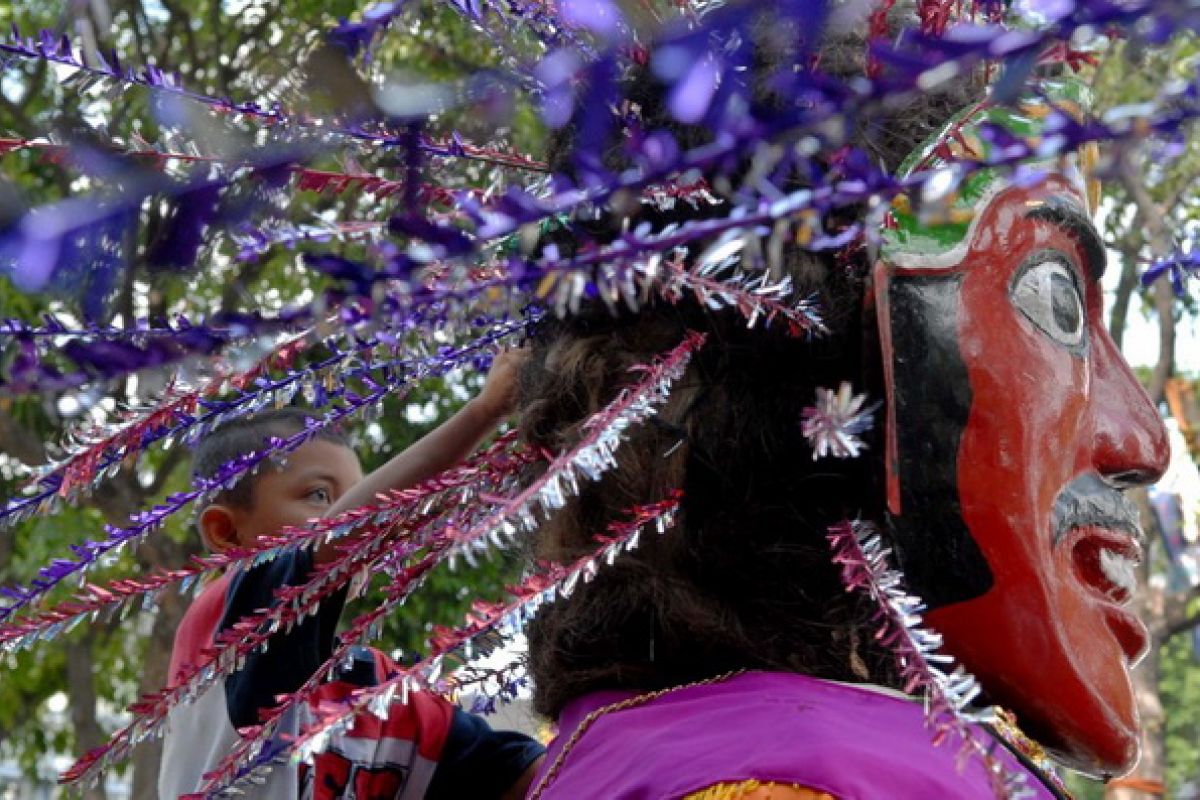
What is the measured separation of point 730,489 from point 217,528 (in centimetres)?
164

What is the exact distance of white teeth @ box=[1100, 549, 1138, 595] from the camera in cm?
150

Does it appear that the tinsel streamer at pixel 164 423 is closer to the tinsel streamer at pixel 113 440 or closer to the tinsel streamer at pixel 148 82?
the tinsel streamer at pixel 113 440

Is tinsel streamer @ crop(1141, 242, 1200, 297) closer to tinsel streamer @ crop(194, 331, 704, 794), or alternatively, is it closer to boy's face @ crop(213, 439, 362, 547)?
tinsel streamer @ crop(194, 331, 704, 794)

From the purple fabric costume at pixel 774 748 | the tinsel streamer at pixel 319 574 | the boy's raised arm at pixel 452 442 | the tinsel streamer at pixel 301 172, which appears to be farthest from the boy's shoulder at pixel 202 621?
the purple fabric costume at pixel 774 748

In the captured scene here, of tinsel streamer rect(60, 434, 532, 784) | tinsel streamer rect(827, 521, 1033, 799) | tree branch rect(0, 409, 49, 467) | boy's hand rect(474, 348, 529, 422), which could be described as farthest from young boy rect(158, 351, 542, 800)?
tree branch rect(0, 409, 49, 467)

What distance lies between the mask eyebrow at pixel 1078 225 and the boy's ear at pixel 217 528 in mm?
1800

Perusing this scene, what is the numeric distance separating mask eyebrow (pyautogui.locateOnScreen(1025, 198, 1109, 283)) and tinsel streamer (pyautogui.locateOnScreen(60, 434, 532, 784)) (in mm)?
575

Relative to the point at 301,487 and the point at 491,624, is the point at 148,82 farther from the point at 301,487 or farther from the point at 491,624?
the point at 301,487

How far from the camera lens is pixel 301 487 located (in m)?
2.73

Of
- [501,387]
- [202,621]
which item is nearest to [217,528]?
[202,621]

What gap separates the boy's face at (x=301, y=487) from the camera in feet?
8.94

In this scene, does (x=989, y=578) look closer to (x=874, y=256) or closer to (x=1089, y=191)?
(x=874, y=256)

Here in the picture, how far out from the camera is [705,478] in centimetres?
150

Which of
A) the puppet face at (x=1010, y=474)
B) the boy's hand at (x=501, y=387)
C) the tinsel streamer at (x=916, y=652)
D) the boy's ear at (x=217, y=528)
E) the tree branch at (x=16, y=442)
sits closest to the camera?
the tinsel streamer at (x=916, y=652)
